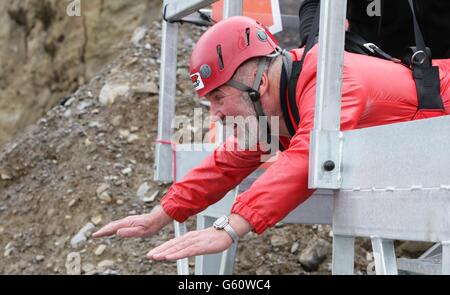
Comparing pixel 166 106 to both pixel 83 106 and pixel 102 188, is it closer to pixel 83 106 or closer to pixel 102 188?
pixel 102 188

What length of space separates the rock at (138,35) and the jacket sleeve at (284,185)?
658cm

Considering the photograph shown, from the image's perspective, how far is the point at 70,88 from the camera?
10.9 metres

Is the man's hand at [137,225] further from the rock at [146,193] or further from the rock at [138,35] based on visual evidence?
the rock at [138,35]

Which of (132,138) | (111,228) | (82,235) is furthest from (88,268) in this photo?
(111,228)

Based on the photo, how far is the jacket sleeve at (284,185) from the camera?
243cm

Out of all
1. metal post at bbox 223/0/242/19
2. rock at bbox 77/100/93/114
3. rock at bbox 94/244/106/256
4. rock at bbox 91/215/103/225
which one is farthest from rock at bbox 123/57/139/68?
metal post at bbox 223/0/242/19

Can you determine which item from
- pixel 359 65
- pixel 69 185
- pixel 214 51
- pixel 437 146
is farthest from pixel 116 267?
pixel 437 146

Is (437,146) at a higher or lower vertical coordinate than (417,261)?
higher

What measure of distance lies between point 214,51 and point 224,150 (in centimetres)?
65

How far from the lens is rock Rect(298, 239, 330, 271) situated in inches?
270

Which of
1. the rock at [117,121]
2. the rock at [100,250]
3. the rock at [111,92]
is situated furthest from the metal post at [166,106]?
the rock at [111,92]

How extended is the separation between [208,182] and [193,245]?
47.4 inches

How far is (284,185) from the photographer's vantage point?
245cm
